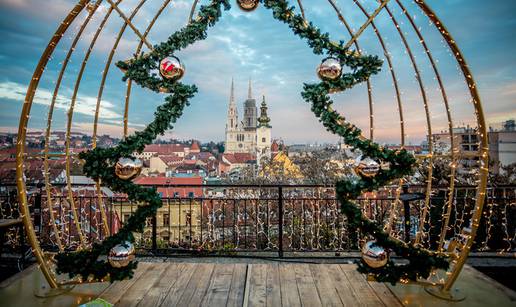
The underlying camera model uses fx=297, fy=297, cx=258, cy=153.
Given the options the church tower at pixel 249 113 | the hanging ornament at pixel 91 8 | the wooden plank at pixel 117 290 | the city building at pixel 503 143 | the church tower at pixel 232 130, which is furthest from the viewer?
the church tower at pixel 249 113

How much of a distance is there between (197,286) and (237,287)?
1.12 feet

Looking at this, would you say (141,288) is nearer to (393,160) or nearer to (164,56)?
(164,56)

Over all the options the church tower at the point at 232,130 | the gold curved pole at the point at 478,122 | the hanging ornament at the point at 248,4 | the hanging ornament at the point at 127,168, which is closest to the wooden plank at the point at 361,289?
the gold curved pole at the point at 478,122

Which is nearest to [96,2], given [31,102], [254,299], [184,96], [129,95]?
[129,95]

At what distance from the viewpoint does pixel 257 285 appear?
2.55 metres

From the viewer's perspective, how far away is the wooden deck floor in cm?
227

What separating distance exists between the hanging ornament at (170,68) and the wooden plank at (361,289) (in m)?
2.28

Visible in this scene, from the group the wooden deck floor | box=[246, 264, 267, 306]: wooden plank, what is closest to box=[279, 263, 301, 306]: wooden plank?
the wooden deck floor

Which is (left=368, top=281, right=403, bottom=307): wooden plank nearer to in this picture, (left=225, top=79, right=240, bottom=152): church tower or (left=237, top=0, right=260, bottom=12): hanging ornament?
(left=237, top=0, right=260, bottom=12): hanging ornament

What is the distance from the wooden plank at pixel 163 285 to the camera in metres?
2.28

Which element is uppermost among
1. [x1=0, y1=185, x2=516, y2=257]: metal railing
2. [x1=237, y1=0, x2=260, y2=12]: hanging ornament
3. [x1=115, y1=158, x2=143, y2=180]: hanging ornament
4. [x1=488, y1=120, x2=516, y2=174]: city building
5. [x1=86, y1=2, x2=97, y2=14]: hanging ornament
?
[x1=86, y1=2, x2=97, y2=14]: hanging ornament

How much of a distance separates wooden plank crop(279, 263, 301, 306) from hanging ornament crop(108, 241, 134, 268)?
129 centimetres

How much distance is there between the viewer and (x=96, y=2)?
103 inches

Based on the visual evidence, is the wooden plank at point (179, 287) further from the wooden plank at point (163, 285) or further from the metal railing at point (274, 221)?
the metal railing at point (274, 221)
